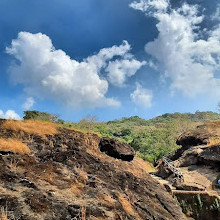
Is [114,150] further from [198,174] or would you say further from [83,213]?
[83,213]

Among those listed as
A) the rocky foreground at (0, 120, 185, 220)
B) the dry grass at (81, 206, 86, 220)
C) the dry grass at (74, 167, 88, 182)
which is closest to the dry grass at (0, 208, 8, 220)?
the rocky foreground at (0, 120, 185, 220)

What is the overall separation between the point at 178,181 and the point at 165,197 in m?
6.07

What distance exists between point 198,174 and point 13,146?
16159mm

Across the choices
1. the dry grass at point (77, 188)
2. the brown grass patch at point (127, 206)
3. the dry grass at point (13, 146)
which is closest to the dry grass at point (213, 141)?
the brown grass patch at point (127, 206)

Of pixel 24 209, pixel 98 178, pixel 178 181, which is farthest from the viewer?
pixel 178 181

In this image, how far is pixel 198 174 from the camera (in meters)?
22.5

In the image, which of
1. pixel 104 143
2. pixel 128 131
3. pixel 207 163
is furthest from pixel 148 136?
pixel 104 143

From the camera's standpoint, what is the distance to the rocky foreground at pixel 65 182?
786 centimetres

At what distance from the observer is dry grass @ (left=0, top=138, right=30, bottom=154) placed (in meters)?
11.1

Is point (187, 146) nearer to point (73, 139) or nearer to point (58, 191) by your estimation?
point (73, 139)

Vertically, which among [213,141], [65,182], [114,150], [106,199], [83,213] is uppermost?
[213,141]

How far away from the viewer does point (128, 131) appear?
10394cm

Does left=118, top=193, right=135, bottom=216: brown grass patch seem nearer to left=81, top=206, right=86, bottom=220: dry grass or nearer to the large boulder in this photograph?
left=81, top=206, right=86, bottom=220: dry grass

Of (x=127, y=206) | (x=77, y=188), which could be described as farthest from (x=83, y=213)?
(x=127, y=206)
